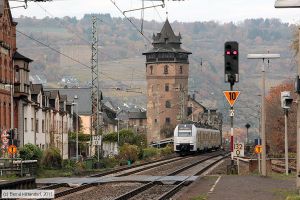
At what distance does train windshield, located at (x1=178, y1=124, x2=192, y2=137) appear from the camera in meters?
90.3

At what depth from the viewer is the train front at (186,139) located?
90.1 meters

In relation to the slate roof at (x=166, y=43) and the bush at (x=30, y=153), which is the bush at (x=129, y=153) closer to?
the bush at (x=30, y=153)

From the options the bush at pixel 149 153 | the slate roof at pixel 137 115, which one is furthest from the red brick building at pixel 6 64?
the slate roof at pixel 137 115

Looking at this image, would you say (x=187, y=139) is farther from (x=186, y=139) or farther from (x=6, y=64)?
(x=6, y=64)

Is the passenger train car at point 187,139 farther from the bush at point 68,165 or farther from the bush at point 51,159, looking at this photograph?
the bush at point 51,159

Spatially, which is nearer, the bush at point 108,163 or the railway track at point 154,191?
the railway track at point 154,191

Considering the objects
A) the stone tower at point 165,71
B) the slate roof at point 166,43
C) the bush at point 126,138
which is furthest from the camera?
the slate roof at point 166,43

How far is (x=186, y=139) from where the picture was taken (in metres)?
89.7

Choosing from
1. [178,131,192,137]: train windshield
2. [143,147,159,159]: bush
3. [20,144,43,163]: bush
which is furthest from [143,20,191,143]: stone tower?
[20,144,43,163]: bush

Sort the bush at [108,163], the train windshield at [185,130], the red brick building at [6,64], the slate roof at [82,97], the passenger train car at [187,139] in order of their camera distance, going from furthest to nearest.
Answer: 1. the slate roof at [82,97]
2. the train windshield at [185,130]
3. the passenger train car at [187,139]
4. the red brick building at [6,64]
5. the bush at [108,163]

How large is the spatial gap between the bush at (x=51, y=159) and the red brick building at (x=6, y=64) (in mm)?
13745

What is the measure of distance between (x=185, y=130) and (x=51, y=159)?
128ft

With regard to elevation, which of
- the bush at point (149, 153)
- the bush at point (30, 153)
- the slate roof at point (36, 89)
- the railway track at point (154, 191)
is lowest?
the railway track at point (154, 191)

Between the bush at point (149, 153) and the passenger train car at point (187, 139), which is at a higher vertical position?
the passenger train car at point (187, 139)
